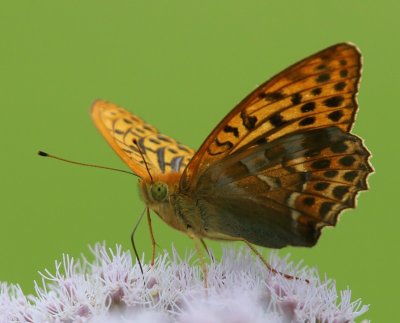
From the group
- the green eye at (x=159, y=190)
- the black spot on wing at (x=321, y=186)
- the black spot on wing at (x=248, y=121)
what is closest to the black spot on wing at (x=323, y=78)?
the black spot on wing at (x=248, y=121)

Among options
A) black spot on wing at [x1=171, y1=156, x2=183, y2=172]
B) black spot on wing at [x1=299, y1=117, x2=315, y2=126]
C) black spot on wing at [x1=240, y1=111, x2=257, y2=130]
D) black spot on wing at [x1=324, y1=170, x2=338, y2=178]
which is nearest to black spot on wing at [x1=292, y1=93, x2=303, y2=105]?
black spot on wing at [x1=299, y1=117, x2=315, y2=126]

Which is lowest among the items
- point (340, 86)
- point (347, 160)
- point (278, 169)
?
point (278, 169)

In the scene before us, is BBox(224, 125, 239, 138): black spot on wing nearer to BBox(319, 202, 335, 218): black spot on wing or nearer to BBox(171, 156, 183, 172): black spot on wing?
BBox(319, 202, 335, 218): black spot on wing

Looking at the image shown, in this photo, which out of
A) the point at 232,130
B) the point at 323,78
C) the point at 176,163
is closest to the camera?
the point at 323,78

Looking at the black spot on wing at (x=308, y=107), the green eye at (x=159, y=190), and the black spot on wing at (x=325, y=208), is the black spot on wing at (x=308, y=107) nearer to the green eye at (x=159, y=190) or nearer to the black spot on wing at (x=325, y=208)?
the black spot on wing at (x=325, y=208)

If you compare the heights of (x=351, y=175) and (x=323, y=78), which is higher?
(x=323, y=78)

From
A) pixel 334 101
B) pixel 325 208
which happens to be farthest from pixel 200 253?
pixel 334 101

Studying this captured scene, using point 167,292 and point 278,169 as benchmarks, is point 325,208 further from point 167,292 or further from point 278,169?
point 167,292
